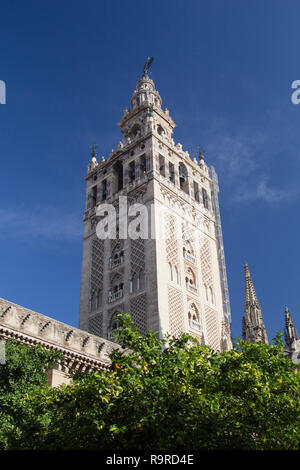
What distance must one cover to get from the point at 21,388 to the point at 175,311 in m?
13.9

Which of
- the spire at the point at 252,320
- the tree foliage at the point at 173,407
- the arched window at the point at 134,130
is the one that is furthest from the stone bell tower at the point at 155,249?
the tree foliage at the point at 173,407

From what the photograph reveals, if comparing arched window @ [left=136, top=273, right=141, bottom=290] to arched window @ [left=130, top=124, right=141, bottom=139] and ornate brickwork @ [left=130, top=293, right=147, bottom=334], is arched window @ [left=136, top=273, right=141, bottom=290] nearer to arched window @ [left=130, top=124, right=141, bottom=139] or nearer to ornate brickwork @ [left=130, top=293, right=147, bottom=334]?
ornate brickwork @ [left=130, top=293, right=147, bottom=334]

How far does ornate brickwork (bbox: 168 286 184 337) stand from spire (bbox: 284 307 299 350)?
427 inches

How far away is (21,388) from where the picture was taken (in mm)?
14570

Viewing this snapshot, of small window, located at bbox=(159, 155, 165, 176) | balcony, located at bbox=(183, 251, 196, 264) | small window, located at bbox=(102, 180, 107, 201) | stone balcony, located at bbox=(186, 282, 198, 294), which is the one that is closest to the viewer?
stone balcony, located at bbox=(186, 282, 198, 294)

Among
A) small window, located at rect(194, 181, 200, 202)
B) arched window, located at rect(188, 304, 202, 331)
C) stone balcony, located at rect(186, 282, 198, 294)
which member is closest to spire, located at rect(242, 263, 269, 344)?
arched window, located at rect(188, 304, 202, 331)

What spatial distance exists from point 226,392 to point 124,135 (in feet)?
100

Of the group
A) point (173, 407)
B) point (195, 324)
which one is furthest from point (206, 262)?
point (173, 407)

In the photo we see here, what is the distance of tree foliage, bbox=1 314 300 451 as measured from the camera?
35.2 feet

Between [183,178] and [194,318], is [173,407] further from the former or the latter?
[183,178]

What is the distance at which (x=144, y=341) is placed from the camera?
12664 mm

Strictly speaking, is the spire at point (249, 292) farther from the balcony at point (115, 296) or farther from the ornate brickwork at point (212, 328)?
the balcony at point (115, 296)

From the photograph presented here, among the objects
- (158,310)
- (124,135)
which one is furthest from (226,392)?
(124,135)
